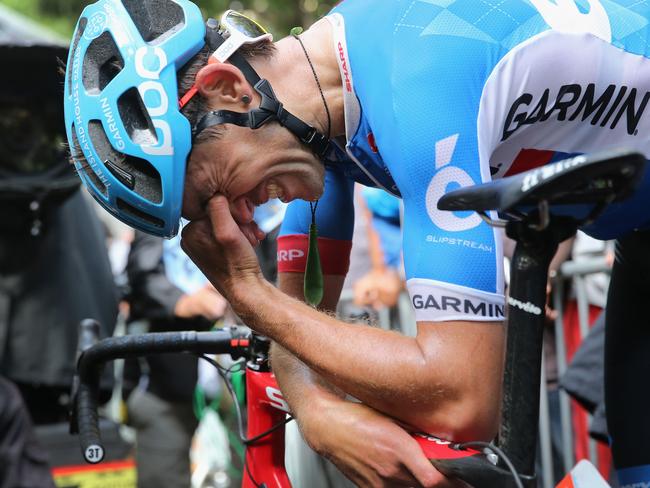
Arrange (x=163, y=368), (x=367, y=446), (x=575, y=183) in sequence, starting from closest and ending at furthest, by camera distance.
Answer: (x=575, y=183), (x=367, y=446), (x=163, y=368)

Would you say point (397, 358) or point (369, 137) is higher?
point (369, 137)

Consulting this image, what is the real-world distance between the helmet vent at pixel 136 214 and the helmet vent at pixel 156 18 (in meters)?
0.43

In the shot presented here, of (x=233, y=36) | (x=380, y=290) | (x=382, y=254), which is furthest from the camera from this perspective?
(x=382, y=254)

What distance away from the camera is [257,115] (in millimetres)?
2721

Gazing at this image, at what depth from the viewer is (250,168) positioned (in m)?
2.76

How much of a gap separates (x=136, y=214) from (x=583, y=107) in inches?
47.3

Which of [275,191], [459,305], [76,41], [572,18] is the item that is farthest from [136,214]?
[572,18]

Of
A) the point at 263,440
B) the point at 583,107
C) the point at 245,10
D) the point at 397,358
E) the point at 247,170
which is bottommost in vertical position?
the point at 263,440

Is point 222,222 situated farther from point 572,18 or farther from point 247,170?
point 572,18

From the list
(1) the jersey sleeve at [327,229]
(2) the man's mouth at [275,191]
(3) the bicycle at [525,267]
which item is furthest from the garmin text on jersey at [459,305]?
(1) the jersey sleeve at [327,229]

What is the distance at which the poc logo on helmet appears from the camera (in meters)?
2.57

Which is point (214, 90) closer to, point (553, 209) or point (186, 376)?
point (553, 209)

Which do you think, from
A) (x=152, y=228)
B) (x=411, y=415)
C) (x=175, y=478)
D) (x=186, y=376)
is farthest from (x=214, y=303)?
(x=411, y=415)

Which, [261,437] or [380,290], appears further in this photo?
[380,290]
